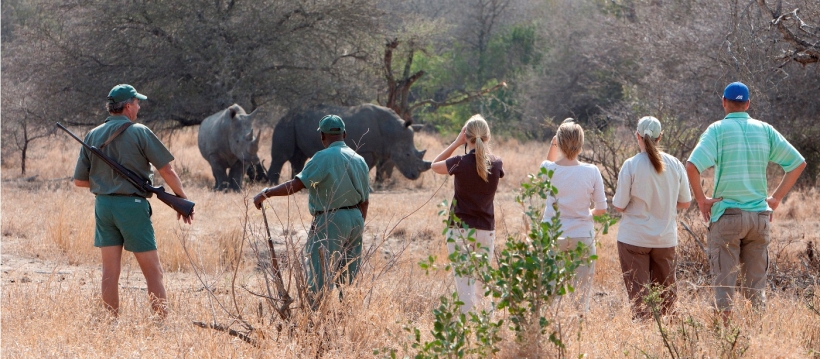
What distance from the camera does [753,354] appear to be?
4871mm

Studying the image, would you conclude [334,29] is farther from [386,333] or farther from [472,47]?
[472,47]

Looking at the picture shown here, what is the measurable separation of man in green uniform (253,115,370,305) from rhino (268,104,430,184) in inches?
444

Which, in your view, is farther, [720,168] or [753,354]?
[720,168]

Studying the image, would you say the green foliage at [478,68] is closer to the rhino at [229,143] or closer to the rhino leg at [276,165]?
the rhino leg at [276,165]

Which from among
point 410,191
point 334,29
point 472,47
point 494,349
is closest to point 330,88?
point 334,29

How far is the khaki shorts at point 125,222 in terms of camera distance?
5.87 metres

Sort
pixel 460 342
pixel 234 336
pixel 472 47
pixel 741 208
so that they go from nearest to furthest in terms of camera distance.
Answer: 1. pixel 460 342
2. pixel 234 336
3. pixel 741 208
4. pixel 472 47

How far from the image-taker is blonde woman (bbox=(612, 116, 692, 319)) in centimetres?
586

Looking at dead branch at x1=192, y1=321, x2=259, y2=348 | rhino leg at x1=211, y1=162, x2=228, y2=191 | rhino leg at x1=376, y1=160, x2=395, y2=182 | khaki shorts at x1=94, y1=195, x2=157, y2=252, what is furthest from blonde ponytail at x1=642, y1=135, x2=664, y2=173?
rhino leg at x1=376, y1=160, x2=395, y2=182

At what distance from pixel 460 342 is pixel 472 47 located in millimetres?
34562

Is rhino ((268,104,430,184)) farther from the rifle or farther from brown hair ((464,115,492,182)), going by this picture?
the rifle

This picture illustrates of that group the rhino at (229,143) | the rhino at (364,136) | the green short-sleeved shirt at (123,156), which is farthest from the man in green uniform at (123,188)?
the rhino at (364,136)

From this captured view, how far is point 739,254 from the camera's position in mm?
5938

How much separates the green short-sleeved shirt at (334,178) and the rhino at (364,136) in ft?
37.2
